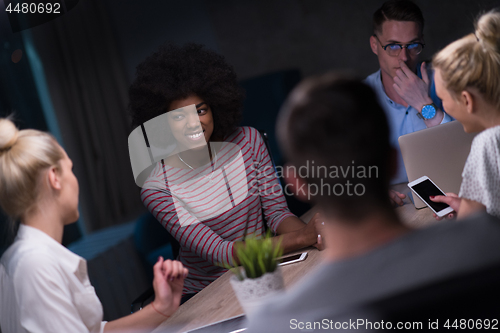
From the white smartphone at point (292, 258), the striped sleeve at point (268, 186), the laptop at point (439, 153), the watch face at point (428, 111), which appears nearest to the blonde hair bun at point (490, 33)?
the laptop at point (439, 153)

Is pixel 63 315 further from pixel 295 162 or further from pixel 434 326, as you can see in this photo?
pixel 434 326

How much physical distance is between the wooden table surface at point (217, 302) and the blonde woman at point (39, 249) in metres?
0.20

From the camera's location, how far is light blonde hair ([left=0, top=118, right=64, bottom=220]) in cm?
78

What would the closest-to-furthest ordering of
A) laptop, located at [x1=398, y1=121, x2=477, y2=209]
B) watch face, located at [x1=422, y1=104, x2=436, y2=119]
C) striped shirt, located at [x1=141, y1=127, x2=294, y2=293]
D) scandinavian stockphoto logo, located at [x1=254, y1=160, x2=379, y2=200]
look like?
scandinavian stockphoto logo, located at [x1=254, y1=160, x2=379, y2=200] → laptop, located at [x1=398, y1=121, x2=477, y2=209] → striped shirt, located at [x1=141, y1=127, x2=294, y2=293] → watch face, located at [x1=422, y1=104, x2=436, y2=119]

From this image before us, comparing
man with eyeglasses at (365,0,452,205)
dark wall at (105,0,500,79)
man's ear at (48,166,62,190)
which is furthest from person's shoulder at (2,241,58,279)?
man with eyeglasses at (365,0,452,205)

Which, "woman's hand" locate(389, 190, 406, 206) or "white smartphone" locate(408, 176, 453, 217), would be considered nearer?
"white smartphone" locate(408, 176, 453, 217)

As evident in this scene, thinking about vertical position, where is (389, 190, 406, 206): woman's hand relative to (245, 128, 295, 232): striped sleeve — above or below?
below

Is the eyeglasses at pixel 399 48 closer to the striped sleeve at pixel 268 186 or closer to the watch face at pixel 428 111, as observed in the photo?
the watch face at pixel 428 111

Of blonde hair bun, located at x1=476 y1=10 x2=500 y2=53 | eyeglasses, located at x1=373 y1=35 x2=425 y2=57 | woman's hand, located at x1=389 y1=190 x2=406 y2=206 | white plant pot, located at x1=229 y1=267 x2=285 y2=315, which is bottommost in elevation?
woman's hand, located at x1=389 y1=190 x2=406 y2=206

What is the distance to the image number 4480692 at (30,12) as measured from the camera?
1084 millimetres

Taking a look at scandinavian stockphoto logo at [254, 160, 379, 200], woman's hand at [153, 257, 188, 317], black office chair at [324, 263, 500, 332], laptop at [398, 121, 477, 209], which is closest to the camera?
black office chair at [324, 263, 500, 332]

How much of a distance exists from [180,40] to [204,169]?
0.47 metres

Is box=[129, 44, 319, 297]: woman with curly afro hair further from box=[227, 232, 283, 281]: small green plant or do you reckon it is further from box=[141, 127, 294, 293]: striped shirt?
box=[227, 232, 283, 281]: small green plant

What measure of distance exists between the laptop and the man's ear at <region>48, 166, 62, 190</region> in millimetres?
930
